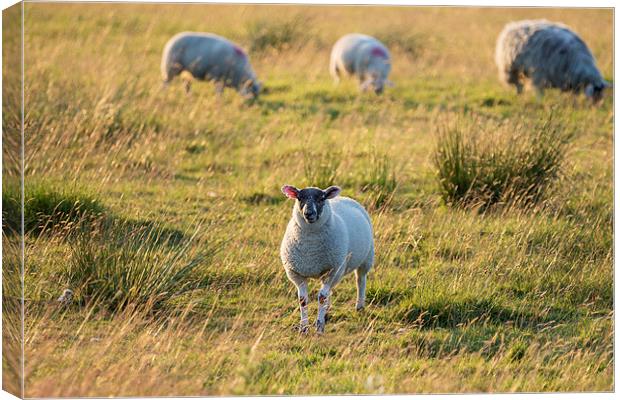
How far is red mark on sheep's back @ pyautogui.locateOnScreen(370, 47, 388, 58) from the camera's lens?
14.7 meters

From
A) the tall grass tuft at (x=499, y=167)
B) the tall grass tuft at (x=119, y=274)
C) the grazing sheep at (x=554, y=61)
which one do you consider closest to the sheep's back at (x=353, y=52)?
the grazing sheep at (x=554, y=61)

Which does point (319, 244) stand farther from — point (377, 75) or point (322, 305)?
point (377, 75)

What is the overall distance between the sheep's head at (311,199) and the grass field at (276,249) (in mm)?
792

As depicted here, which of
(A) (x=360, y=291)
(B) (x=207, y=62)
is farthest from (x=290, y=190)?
(B) (x=207, y=62)

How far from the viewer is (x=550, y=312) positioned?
720 cm

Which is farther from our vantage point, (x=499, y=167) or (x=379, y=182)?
(x=379, y=182)

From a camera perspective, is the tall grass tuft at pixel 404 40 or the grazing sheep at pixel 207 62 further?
the tall grass tuft at pixel 404 40

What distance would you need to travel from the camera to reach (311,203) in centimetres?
611

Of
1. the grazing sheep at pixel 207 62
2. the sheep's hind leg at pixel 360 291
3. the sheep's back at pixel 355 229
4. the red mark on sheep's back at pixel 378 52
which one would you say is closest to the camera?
the sheep's back at pixel 355 229

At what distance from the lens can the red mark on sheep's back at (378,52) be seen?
14.7 metres

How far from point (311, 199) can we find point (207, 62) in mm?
8504

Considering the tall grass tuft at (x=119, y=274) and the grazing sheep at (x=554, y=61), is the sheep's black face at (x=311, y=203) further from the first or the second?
the grazing sheep at (x=554, y=61)

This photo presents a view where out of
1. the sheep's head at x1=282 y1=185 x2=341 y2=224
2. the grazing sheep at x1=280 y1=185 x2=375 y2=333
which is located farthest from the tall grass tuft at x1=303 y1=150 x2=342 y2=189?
the sheep's head at x1=282 y1=185 x2=341 y2=224

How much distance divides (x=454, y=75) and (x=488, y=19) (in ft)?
10.8
